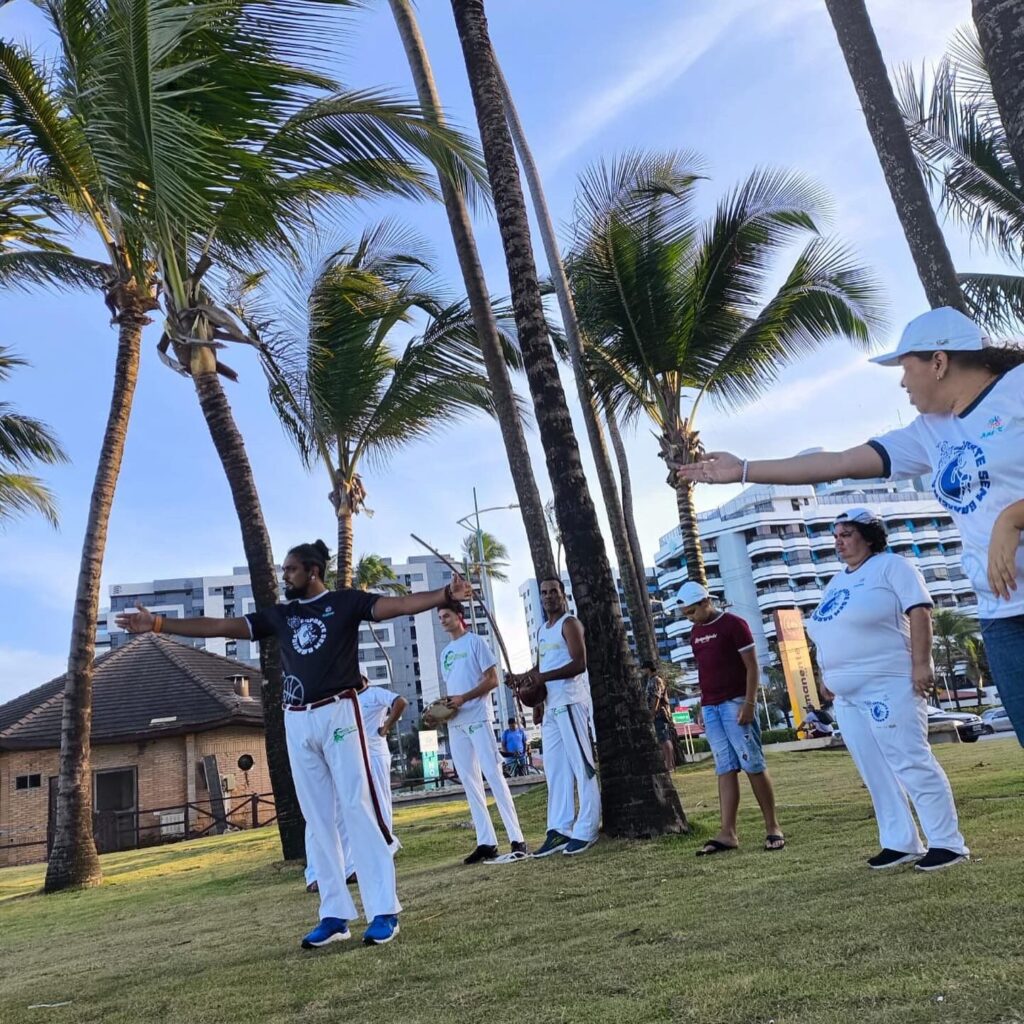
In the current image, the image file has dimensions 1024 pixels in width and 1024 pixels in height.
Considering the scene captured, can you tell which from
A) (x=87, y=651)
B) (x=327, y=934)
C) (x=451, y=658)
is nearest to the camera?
(x=327, y=934)

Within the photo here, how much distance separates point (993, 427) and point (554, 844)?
17.2ft

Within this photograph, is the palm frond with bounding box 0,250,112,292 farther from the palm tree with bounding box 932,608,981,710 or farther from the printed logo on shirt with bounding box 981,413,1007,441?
the palm tree with bounding box 932,608,981,710

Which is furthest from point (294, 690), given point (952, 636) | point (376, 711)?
point (952, 636)

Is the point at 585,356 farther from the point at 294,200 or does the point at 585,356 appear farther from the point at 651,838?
the point at 651,838

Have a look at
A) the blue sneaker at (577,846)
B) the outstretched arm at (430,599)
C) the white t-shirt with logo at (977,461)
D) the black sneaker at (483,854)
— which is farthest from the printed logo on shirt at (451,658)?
the white t-shirt with logo at (977,461)

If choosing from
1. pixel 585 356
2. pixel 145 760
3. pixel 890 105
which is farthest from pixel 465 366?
pixel 145 760

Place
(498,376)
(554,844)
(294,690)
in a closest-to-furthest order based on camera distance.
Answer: (294,690), (554,844), (498,376)

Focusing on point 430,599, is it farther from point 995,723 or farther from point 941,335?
point 995,723

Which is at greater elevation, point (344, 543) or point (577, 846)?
point (344, 543)

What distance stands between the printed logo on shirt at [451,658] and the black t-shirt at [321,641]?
111 inches

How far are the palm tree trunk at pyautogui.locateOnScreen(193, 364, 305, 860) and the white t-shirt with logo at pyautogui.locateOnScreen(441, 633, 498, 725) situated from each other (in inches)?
124

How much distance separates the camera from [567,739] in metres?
6.96

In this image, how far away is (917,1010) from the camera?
90.0 inches

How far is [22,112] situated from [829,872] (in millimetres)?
12529
